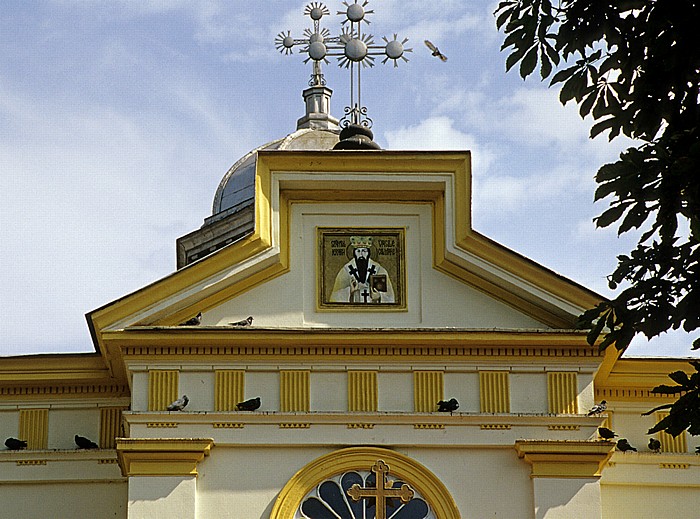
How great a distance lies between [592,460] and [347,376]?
2.70m

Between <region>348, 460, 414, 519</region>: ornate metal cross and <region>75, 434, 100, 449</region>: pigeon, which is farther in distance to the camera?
<region>75, 434, 100, 449</region>: pigeon

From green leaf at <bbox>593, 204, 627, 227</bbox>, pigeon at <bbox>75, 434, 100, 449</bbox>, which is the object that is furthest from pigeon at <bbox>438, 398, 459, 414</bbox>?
green leaf at <bbox>593, 204, 627, 227</bbox>

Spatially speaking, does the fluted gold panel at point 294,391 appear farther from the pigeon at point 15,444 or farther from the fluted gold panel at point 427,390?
the pigeon at point 15,444

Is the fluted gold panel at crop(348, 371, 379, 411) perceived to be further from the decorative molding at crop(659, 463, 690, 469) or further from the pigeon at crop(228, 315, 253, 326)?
the decorative molding at crop(659, 463, 690, 469)

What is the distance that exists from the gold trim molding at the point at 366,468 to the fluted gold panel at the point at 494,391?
0.96 meters

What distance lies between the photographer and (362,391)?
17.7 meters

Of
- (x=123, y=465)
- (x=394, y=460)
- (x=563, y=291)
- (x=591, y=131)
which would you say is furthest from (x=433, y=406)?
(x=591, y=131)

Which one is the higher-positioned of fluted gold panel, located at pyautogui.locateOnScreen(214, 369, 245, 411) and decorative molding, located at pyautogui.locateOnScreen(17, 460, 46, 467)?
fluted gold panel, located at pyautogui.locateOnScreen(214, 369, 245, 411)

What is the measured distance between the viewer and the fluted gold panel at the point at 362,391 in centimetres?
1767

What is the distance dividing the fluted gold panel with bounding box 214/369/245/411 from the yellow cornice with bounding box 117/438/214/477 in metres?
0.48

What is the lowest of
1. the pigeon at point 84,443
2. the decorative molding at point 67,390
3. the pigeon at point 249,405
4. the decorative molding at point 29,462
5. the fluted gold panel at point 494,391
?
the decorative molding at point 29,462

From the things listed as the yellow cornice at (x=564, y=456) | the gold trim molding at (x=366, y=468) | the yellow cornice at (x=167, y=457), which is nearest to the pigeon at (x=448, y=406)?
the gold trim molding at (x=366, y=468)

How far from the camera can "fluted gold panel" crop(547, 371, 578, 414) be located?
1769 centimetres

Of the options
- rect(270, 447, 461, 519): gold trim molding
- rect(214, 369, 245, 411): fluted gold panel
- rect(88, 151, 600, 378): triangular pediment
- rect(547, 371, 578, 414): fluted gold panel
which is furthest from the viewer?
rect(88, 151, 600, 378): triangular pediment
